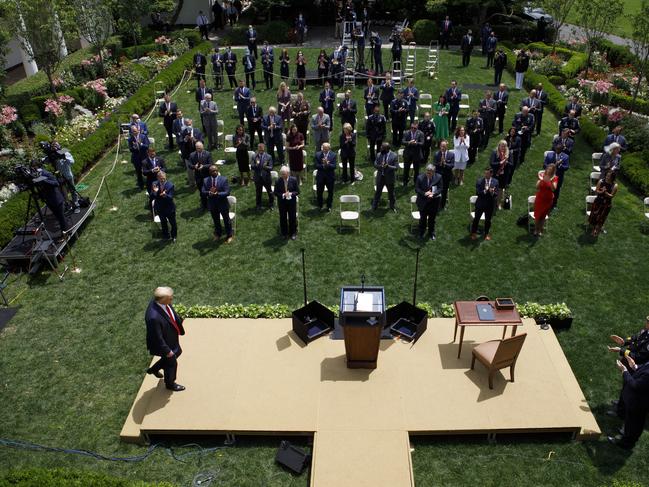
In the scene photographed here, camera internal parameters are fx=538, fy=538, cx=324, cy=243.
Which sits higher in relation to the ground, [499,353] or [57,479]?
[499,353]

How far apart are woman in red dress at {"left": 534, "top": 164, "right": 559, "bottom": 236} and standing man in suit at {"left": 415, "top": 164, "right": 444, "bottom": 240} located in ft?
8.01

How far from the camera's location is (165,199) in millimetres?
13359

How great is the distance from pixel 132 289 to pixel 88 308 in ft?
3.31

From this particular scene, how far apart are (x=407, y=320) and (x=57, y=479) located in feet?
21.2

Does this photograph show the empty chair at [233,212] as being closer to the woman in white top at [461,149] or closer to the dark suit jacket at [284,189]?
the dark suit jacket at [284,189]

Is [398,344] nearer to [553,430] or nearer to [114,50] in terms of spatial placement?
[553,430]

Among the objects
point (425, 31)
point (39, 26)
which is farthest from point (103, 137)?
point (425, 31)

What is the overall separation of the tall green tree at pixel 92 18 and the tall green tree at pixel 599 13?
21720 millimetres

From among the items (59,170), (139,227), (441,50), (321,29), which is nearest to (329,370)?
(139,227)

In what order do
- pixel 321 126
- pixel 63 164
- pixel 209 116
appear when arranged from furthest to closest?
1. pixel 209 116
2. pixel 321 126
3. pixel 63 164

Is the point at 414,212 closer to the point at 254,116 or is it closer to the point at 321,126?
the point at 321,126

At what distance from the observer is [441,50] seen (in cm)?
3027

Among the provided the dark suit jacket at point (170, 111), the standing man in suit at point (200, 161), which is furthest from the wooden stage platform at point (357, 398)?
the dark suit jacket at point (170, 111)

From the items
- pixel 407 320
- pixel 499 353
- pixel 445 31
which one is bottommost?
pixel 407 320
